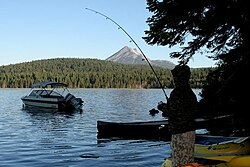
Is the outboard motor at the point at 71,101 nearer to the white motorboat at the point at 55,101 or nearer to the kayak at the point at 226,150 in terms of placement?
the white motorboat at the point at 55,101

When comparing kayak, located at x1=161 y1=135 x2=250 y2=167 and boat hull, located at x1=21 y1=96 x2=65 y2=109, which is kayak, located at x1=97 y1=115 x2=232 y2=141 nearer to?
kayak, located at x1=161 y1=135 x2=250 y2=167

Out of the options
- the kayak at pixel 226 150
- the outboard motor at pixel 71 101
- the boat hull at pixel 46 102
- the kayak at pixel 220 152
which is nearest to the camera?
the kayak at pixel 220 152

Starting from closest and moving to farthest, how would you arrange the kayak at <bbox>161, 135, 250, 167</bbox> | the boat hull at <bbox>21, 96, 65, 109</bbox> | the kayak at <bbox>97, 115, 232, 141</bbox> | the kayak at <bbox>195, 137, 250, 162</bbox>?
the kayak at <bbox>161, 135, 250, 167</bbox> < the kayak at <bbox>195, 137, 250, 162</bbox> < the kayak at <bbox>97, 115, 232, 141</bbox> < the boat hull at <bbox>21, 96, 65, 109</bbox>

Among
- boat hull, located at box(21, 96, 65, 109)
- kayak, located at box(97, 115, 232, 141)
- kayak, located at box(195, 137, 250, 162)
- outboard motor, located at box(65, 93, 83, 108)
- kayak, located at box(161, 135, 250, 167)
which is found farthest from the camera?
Answer: outboard motor, located at box(65, 93, 83, 108)

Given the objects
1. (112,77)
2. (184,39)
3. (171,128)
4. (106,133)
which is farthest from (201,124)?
(112,77)

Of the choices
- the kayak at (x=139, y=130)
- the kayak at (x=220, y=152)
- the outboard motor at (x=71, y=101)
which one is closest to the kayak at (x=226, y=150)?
the kayak at (x=220, y=152)

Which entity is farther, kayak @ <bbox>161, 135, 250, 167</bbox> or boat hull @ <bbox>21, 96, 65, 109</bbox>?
boat hull @ <bbox>21, 96, 65, 109</bbox>

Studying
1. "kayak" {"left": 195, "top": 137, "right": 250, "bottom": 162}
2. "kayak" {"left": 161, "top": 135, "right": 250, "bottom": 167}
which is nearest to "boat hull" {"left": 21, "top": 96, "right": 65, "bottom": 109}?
"kayak" {"left": 161, "top": 135, "right": 250, "bottom": 167}

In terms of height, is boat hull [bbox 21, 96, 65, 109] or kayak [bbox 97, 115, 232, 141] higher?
boat hull [bbox 21, 96, 65, 109]

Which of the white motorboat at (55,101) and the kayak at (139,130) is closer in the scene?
the kayak at (139,130)

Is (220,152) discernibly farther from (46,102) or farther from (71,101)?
(46,102)

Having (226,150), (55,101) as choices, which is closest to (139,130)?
(226,150)

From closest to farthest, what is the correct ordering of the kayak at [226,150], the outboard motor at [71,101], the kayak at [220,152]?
the kayak at [220,152] < the kayak at [226,150] < the outboard motor at [71,101]

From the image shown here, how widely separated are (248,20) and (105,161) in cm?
770
